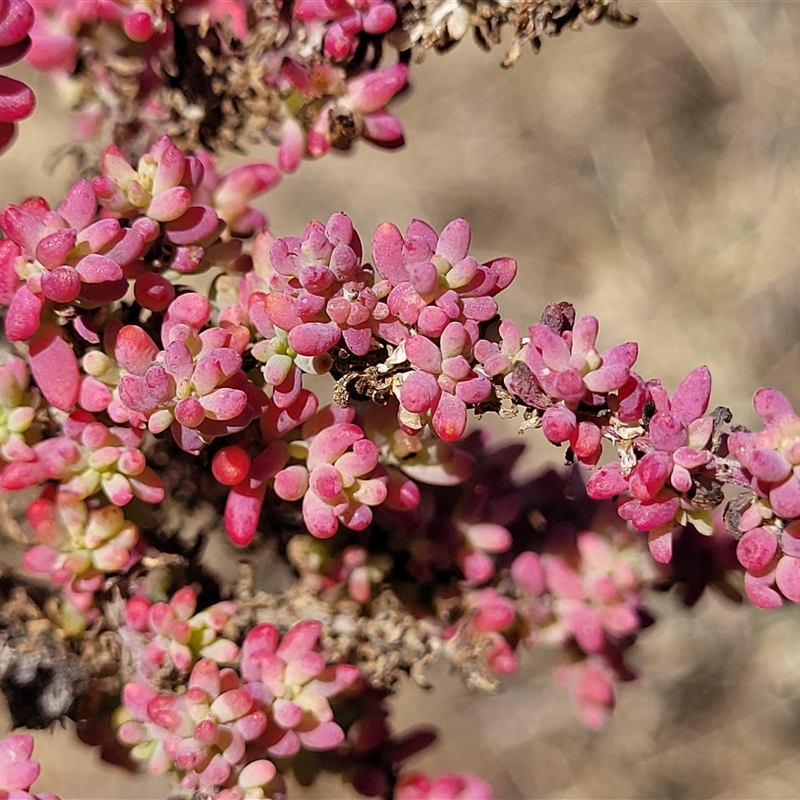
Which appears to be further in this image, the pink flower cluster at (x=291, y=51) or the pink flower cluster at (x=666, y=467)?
the pink flower cluster at (x=291, y=51)

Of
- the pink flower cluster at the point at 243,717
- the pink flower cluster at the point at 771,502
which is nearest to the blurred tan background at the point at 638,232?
the pink flower cluster at the point at 243,717

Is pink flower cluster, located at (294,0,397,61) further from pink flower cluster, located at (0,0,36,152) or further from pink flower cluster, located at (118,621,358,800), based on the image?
pink flower cluster, located at (118,621,358,800)

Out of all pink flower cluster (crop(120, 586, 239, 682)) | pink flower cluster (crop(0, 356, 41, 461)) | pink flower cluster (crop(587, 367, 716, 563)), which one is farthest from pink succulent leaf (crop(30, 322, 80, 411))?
pink flower cluster (crop(587, 367, 716, 563))

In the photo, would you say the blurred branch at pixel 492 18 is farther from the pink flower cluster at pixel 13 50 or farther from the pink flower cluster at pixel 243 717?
the pink flower cluster at pixel 243 717

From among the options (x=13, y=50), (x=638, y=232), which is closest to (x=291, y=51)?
(x=13, y=50)

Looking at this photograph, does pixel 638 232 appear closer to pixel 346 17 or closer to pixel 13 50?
pixel 346 17

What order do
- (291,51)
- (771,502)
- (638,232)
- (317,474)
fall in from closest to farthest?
(771,502) → (317,474) → (291,51) → (638,232)

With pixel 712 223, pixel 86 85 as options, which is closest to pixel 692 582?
pixel 86 85

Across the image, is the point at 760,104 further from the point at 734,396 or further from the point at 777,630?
the point at 777,630
